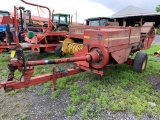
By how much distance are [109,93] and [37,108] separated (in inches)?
61.4

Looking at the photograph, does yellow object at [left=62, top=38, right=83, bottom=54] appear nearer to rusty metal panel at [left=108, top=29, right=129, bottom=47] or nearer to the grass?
the grass

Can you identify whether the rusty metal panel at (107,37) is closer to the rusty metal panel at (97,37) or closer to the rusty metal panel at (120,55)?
the rusty metal panel at (97,37)

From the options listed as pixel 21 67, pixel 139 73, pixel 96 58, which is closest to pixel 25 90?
pixel 21 67

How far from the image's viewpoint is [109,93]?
3686 mm

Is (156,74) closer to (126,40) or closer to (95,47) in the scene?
(126,40)

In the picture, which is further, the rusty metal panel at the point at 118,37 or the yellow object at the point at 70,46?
→ the yellow object at the point at 70,46

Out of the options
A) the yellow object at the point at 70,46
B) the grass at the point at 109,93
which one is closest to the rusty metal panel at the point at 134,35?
the grass at the point at 109,93

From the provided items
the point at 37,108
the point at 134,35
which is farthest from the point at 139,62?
the point at 37,108

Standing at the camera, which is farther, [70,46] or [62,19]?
[62,19]

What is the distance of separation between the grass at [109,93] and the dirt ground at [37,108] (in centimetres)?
9

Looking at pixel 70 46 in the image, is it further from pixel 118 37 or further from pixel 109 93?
pixel 109 93

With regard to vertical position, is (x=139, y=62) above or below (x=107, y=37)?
below

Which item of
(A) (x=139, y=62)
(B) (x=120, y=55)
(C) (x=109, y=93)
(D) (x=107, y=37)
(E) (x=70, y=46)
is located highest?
(D) (x=107, y=37)

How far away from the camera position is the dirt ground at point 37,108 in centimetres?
294
